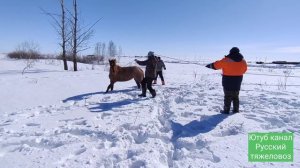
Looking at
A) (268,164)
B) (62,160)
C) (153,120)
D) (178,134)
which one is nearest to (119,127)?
(153,120)

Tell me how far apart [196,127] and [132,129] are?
1330 millimetres

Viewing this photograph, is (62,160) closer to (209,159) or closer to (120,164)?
(120,164)

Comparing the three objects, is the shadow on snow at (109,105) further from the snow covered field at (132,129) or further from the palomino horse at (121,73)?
the palomino horse at (121,73)

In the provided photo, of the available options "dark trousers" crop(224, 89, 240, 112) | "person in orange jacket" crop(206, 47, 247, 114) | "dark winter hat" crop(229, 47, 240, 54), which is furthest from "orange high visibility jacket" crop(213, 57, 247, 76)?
"dark trousers" crop(224, 89, 240, 112)

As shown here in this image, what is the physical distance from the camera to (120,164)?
11.2ft

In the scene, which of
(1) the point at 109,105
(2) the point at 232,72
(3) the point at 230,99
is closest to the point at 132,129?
(1) the point at 109,105

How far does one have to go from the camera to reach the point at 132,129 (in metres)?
4.95

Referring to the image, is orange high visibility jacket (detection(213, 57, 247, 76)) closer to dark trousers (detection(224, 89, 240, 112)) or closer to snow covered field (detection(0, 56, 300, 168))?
dark trousers (detection(224, 89, 240, 112))

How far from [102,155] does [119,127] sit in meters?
1.31

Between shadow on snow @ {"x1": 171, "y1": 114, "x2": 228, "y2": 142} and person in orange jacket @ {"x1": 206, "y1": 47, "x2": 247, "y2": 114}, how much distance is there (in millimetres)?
557

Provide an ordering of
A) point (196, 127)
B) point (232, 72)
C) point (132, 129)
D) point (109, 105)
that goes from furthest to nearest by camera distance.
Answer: point (109, 105) → point (232, 72) → point (196, 127) → point (132, 129)

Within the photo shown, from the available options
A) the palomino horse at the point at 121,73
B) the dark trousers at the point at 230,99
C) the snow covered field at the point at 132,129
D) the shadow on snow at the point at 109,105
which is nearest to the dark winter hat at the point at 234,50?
the dark trousers at the point at 230,99

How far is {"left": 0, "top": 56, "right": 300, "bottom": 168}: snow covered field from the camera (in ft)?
11.8

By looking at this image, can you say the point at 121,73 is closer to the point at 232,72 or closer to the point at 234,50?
the point at 232,72
